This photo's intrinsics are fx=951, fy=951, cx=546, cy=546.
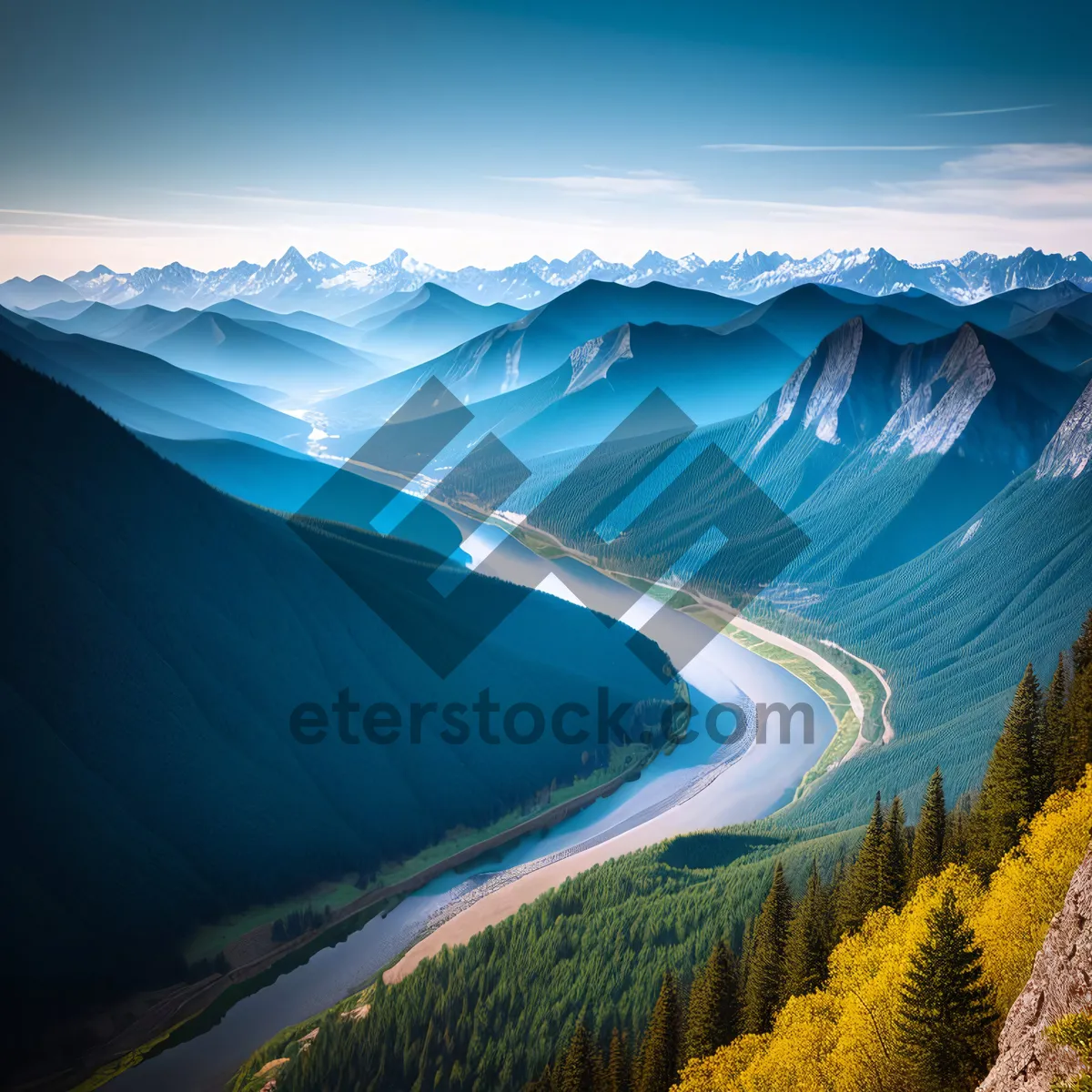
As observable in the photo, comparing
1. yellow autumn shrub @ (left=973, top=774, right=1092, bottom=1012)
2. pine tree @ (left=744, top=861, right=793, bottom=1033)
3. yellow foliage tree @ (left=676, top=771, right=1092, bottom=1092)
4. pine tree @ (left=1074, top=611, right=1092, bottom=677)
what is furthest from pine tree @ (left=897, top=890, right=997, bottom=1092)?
pine tree @ (left=1074, top=611, right=1092, bottom=677)

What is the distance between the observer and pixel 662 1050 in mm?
35938

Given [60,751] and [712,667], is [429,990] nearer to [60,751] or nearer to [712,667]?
[60,751]

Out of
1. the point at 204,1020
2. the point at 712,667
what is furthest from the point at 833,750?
the point at 204,1020

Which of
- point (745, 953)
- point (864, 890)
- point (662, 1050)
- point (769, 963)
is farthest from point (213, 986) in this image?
point (864, 890)

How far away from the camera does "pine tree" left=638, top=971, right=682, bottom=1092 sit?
35.5m

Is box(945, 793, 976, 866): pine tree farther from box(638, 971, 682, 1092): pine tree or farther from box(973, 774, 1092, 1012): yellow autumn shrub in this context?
box(638, 971, 682, 1092): pine tree

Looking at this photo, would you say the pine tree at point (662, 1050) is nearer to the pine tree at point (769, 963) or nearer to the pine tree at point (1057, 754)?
the pine tree at point (769, 963)

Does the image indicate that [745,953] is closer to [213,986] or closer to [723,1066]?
[723,1066]

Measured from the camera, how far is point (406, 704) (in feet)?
260

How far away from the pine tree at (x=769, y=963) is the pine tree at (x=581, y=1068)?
20.7 ft

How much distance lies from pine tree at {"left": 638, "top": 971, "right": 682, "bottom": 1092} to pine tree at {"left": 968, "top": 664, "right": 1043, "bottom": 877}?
12.8 meters

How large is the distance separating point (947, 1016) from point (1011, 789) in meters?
15.4

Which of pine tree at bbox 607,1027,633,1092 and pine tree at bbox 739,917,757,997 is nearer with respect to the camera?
pine tree at bbox 607,1027,633,1092

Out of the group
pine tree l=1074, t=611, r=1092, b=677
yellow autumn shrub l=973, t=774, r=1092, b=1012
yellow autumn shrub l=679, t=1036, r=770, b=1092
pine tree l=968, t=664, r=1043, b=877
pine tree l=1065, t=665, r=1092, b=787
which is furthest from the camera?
pine tree l=1074, t=611, r=1092, b=677
